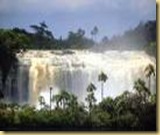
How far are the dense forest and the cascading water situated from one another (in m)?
0.02

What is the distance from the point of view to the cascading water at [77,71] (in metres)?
1.85

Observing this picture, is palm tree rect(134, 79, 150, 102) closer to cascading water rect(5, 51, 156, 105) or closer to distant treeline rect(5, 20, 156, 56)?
cascading water rect(5, 51, 156, 105)

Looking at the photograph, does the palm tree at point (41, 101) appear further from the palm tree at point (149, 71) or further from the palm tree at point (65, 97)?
the palm tree at point (149, 71)

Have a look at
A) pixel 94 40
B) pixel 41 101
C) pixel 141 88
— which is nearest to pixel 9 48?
pixel 41 101

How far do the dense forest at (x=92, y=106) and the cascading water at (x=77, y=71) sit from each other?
0.02 m

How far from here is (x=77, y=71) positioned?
1.87 meters

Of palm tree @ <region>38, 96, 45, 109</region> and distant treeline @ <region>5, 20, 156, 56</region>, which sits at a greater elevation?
distant treeline @ <region>5, 20, 156, 56</region>

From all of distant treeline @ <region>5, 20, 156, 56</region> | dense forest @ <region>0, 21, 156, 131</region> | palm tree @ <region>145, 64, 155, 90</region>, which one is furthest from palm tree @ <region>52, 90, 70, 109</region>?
palm tree @ <region>145, 64, 155, 90</region>

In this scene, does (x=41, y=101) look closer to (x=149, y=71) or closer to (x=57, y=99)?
(x=57, y=99)

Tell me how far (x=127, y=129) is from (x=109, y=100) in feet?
0.49

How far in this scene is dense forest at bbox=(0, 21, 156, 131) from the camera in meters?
1.84

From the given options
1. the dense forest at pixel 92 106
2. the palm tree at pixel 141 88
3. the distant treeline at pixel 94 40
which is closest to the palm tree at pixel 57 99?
the dense forest at pixel 92 106

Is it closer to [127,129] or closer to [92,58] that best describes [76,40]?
[92,58]

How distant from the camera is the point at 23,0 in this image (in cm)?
190
